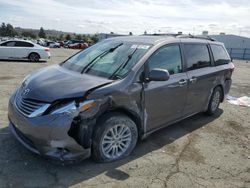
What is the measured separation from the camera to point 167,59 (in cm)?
430

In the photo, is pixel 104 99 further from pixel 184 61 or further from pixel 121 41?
pixel 184 61

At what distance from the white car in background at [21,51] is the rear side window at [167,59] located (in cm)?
1296

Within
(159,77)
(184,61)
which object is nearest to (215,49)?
(184,61)

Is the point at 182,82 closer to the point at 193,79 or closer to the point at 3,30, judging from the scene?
the point at 193,79

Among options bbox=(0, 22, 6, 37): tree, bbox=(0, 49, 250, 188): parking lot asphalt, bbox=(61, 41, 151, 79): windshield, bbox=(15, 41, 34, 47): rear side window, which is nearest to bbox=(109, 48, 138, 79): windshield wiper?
bbox=(61, 41, 151, 79): windshield

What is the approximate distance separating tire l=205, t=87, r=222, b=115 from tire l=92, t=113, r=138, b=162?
2.73 m

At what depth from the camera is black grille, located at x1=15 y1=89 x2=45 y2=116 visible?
10.5 feet

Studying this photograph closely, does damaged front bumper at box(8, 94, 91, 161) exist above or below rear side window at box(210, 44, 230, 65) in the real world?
below

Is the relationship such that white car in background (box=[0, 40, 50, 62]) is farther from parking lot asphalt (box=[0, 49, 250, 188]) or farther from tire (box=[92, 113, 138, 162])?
tire (box=[92, 113, 138, 162])

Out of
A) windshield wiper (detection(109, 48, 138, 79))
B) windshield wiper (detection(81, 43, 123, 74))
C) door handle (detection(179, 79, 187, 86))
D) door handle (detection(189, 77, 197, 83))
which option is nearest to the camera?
windshield wiper (detection(109, 48, 138, 79))

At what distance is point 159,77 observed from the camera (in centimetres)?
371

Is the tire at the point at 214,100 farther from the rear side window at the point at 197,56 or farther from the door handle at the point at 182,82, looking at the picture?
the door handle at the point at 182,82

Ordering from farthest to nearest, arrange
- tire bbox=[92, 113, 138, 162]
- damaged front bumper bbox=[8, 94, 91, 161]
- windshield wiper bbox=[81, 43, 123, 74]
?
windshield wiper bbox=[81, 43, 123, 74] → tire bbox=[92, 113, 138, 162] → damaged front bumper bbox=[8, 94, 91, 161]

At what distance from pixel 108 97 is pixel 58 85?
2.27 feet
